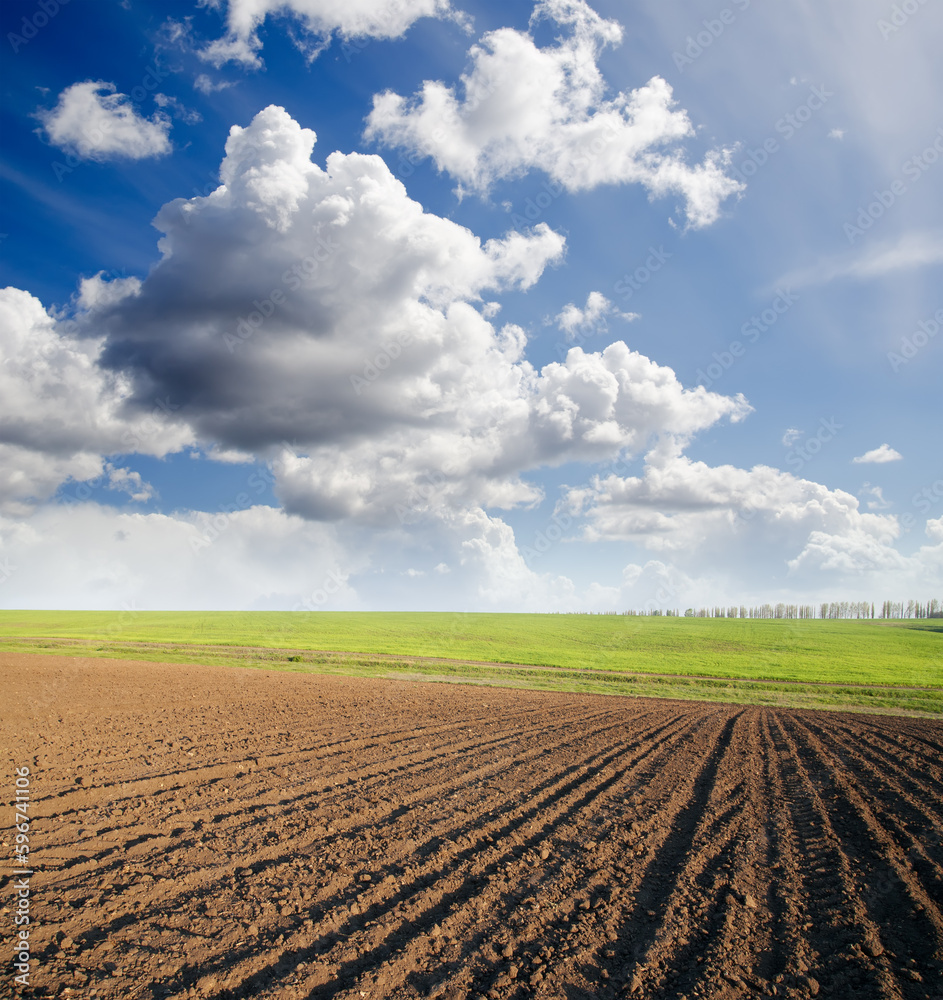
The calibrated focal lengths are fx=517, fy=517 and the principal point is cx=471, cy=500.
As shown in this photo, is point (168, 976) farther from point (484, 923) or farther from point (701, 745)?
point (701, 745)

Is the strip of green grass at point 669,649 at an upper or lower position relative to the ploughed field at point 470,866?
lower

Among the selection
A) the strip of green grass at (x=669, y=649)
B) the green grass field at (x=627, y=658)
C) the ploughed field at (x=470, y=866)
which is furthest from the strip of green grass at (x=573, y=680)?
the ploughed field at (x=470, y=866)

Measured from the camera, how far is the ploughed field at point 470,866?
15.9 feet

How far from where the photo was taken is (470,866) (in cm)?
686

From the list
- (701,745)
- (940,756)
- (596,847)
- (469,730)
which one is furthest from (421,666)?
(596,847)

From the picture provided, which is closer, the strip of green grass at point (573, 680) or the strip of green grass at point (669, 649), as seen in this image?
the strip of green grass at point (573, 680)

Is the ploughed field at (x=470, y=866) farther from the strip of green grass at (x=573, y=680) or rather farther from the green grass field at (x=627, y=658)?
the green grass field at (x=627, y=658)

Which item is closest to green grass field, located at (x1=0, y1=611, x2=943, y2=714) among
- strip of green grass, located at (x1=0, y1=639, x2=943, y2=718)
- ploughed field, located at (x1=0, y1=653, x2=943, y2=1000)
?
strip of green grass, located at (x1=0, y1=639, x2=943, y2=718)

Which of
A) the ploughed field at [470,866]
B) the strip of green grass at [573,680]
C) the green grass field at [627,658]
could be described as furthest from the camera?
the green grass field at [627,658]

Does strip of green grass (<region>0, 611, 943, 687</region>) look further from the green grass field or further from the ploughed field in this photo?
the ploughed field

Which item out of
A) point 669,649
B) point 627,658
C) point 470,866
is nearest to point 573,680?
point 627,658

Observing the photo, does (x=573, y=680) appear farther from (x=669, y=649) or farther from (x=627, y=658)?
(x=669, y=649)

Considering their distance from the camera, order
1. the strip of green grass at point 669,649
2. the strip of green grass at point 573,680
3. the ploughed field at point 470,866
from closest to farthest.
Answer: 1. the ploughed field at point 470,866
2. the strip of green grass at point 573,680
3. the strip of green grass at point 669,649

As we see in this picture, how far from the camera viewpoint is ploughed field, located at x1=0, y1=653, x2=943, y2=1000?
190 inches
